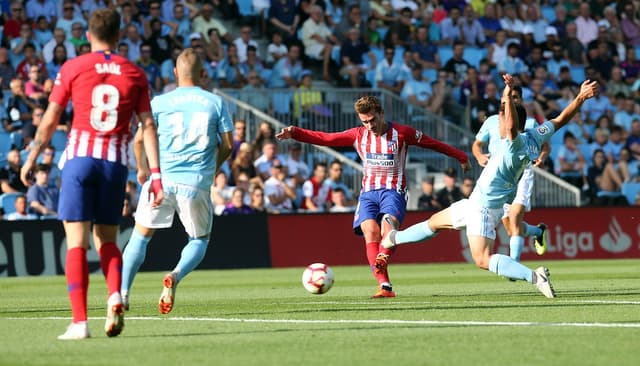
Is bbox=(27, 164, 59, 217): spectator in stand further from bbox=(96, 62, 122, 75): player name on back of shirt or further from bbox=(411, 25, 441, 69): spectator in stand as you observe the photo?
bbox=(96, 62, 122, 75): player name on back of shirt

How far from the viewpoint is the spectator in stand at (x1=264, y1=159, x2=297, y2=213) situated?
23438 millimetres

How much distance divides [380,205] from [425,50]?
52.0 feet

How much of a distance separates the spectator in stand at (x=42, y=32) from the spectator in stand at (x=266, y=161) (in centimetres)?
454

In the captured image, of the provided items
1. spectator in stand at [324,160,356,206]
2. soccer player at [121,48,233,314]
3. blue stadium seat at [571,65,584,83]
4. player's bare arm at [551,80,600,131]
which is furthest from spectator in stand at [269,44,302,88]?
soccer player at [121,48,233,314]

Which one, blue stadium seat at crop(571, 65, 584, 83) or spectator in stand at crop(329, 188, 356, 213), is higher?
blue stadium seat at crop(571, 65, 584, 83)

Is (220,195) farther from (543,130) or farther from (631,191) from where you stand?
(543,130)

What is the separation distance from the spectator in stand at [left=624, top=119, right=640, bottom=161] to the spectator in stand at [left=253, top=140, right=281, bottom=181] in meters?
8.17

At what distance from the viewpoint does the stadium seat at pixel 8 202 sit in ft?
70.9

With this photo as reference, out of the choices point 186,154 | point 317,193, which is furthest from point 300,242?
point 186,154

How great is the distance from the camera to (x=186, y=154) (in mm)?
10930

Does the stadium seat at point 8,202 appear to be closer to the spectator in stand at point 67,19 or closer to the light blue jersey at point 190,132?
the spectator in stand at point 67,19

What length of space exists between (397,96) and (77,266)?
18461 mm

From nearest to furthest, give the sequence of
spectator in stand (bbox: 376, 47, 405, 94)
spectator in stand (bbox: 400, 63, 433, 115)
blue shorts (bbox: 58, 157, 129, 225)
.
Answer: blue shorts (bbox: 58, 157, 129, 225)
spectator in stand (bbox: 400, 63, 433, 115)
spectator in stand (bbox: 376, 47, 405, 94)

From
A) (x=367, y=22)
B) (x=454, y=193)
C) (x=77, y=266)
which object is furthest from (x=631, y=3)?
(x=77, y=266)
